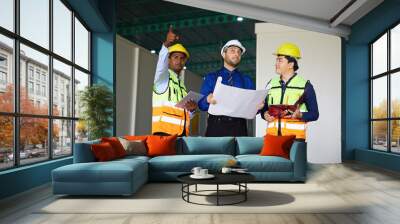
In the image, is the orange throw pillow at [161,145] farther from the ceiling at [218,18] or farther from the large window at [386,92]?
the large window at [386,92]

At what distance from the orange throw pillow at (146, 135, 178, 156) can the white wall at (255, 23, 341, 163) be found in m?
3.34

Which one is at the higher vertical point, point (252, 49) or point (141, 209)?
point (252, 49)

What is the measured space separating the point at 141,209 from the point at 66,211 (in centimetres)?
73

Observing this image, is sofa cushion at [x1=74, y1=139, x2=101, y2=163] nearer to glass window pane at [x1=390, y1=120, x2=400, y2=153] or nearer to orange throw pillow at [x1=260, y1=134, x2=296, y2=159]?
orange throw pillow at [x1=260, y1=134, x2=296, y2=159]

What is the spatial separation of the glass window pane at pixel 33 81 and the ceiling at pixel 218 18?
3.03 meters

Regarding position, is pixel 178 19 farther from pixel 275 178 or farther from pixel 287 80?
pixel 275 178

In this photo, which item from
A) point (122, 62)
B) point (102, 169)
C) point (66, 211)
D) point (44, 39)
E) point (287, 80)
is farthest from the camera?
point (122, 62)

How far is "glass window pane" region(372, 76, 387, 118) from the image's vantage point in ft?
27.9

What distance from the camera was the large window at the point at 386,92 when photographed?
7.90 m

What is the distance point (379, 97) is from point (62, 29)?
22.0ft

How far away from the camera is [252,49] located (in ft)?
52.6

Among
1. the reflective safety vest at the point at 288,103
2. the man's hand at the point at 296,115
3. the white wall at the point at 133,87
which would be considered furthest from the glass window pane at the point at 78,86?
the man's hand at the point at 296,115

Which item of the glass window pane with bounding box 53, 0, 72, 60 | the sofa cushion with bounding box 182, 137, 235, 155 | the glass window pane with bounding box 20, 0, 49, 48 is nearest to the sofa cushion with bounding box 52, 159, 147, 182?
the sofa cushion with bounding box 182, 137, 235, 155

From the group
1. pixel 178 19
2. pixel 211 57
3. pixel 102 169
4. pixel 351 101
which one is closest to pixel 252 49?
pixel 211 57
